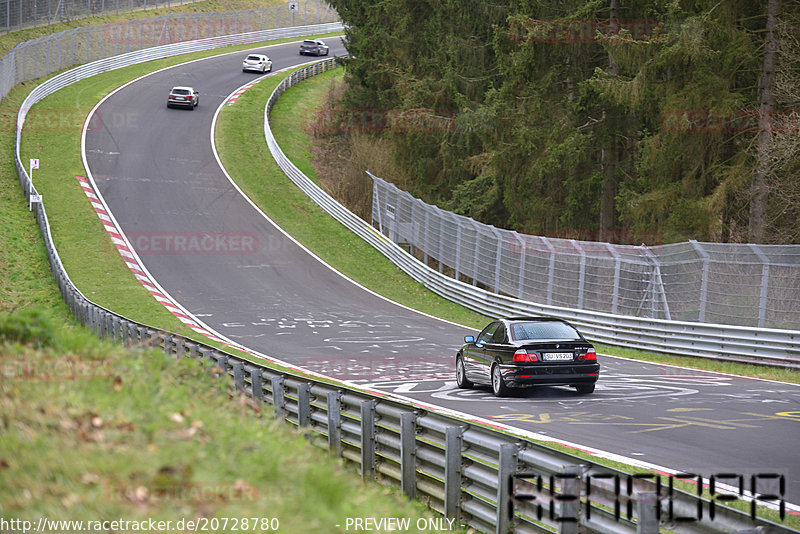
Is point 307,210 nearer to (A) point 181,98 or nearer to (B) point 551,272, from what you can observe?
(A) point 181,98

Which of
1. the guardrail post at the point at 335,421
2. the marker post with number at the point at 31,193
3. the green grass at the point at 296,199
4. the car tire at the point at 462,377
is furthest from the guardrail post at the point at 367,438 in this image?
the marker post with number at the point at 31,193

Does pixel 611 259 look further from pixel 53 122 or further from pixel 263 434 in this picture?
pixel 53 122

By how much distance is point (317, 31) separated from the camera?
357 ft

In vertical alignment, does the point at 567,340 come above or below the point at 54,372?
below

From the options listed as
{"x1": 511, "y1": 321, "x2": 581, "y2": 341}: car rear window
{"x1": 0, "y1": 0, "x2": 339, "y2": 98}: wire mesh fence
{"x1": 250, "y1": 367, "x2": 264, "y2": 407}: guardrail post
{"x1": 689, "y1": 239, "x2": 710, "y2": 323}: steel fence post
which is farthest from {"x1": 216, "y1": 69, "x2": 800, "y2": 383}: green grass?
{"x1": 0, "y1": 0, "x2": 339, "y2": 98}: wire mesh fence

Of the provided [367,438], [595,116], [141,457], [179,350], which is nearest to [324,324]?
[595,116]

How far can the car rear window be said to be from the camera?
1614 cm

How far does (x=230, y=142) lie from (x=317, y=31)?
2129 inches

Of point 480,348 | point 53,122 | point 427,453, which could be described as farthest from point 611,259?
point 53,122

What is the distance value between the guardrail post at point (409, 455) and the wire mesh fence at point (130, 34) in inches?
2137

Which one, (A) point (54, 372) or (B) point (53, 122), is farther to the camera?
(B) point (53, 122)

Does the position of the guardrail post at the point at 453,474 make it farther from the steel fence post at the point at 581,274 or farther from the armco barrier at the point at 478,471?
the steel fence post at the point at 581,274

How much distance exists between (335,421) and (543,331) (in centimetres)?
673

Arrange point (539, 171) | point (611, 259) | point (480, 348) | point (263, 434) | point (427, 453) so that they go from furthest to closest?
point (539, 171)
point (611, 259)
point (480, 348)
point (427, 453)
point (263, 434)
